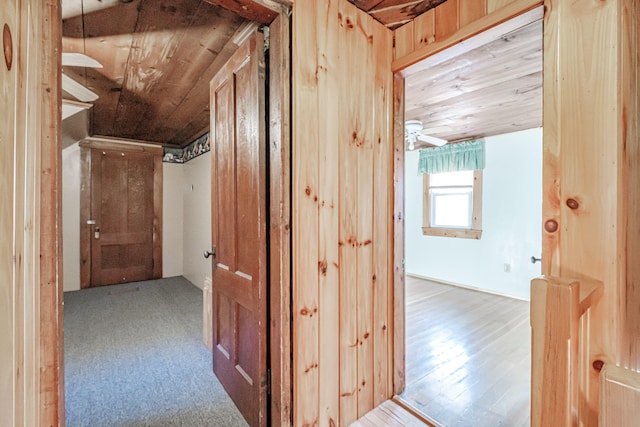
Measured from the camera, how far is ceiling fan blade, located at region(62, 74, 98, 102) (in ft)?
A: 7.86

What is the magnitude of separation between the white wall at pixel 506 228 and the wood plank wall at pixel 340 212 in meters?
3.20

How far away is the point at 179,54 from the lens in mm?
2066

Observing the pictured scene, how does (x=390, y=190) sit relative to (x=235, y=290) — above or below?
above

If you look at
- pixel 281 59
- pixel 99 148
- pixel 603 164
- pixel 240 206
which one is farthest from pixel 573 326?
pixel 99 148

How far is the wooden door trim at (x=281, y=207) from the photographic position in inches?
51.6

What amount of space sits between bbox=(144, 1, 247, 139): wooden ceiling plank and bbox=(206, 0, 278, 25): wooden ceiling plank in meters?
0.43

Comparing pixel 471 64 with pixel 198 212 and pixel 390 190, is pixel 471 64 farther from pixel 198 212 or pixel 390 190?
pixel 198 212

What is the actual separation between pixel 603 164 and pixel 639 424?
2.69 feet

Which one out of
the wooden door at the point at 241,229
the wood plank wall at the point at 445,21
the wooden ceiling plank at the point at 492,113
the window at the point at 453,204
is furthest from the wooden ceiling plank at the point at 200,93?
the window at the point at 453,204

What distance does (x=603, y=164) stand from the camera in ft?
3.26

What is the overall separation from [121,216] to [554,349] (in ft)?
18.3

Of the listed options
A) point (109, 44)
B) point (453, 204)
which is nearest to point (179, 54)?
point (109, 44)

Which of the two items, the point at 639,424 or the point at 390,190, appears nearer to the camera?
the point at 639,424

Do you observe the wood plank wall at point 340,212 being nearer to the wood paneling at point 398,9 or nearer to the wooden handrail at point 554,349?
the wood paneling at point 398,9
